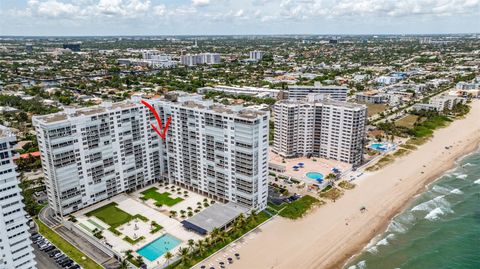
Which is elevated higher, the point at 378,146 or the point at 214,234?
the point at 214,234

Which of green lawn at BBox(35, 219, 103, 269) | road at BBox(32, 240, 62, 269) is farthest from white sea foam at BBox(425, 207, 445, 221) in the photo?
road at BBox(32, 240, 62, 269)

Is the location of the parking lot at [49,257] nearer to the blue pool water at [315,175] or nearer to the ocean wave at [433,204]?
the blue pool water at [315,175]

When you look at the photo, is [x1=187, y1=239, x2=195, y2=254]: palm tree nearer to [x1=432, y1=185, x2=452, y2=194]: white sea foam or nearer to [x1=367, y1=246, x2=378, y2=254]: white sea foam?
[x1=367, y1=246, x2=378, y2=254]: white sea foam

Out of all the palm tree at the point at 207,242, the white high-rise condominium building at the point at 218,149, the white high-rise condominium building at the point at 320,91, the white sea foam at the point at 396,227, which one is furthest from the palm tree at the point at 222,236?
the white high-rise condominium building at the point at 320,91

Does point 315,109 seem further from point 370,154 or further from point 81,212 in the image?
point 81,212

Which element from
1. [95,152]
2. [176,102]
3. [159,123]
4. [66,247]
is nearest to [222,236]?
[66,247]

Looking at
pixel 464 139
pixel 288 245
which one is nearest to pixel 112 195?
pixel 288 245

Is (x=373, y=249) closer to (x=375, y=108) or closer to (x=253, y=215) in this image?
(x=253, y=215)
